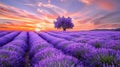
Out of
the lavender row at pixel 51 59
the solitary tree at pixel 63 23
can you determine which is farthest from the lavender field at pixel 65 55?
the solitary tree at pixel 63 23

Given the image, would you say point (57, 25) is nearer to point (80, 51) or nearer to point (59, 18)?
point (59, 18)

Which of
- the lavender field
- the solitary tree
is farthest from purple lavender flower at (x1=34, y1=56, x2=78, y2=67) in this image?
the solitary tree

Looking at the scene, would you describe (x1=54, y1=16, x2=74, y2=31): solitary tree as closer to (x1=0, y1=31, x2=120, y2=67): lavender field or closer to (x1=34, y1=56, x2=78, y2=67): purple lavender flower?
(x1=0, y1=31, x2=120, y2=67): lavender field

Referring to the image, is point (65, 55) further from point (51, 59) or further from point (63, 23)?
point (63, 23)

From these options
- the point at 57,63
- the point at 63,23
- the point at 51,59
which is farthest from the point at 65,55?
the point at 63,23

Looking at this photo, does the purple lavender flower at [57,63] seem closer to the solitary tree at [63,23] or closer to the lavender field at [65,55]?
the lavender field at [65,55]

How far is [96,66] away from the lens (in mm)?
3705

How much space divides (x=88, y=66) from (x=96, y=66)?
0.15 meters

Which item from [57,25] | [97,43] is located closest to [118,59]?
[97,43]

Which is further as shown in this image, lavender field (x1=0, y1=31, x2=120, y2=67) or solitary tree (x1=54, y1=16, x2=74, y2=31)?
solitary tree (x1=54, y1=16, x2=74, y2=31)

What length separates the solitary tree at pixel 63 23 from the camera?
48.4 m

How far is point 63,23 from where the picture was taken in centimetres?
4844

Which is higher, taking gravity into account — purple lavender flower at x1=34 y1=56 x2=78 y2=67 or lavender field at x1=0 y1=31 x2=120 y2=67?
purple lavender flower at x1=34 y1=56 x2=78 y2=67

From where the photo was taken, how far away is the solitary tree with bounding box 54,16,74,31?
48406mm
